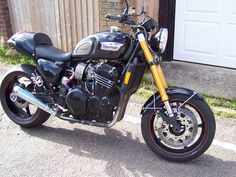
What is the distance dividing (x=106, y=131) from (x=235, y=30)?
106 inches

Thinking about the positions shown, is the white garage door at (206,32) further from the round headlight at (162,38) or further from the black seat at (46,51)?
the black seat at (46,51)

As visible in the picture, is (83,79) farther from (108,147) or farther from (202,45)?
(202,45)

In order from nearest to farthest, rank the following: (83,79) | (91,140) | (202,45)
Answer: (83,79), (91,140), (202,45)

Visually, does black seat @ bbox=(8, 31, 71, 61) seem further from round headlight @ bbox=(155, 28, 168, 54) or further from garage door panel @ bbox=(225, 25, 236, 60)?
garage door panel @ bbox=(225, 25, 236, 60)

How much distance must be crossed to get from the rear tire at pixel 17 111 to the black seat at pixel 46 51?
12.9 inches

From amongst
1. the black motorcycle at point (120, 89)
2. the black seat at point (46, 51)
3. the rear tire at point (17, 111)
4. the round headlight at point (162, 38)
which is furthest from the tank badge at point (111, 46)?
the rear tire at point (17, 111)

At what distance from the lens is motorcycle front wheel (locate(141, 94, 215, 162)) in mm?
3297

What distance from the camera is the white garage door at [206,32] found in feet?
17.6

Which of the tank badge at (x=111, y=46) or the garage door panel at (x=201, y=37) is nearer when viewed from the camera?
the tank badge at (x=111, y=46)

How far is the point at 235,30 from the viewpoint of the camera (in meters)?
5.35

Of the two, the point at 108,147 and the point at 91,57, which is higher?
the point at 91,57

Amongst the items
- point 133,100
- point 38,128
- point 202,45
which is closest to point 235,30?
point 202,45

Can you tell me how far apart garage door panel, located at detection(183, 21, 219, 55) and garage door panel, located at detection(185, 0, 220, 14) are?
206 mm

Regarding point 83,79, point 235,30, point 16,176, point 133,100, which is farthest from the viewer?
point 235,30
